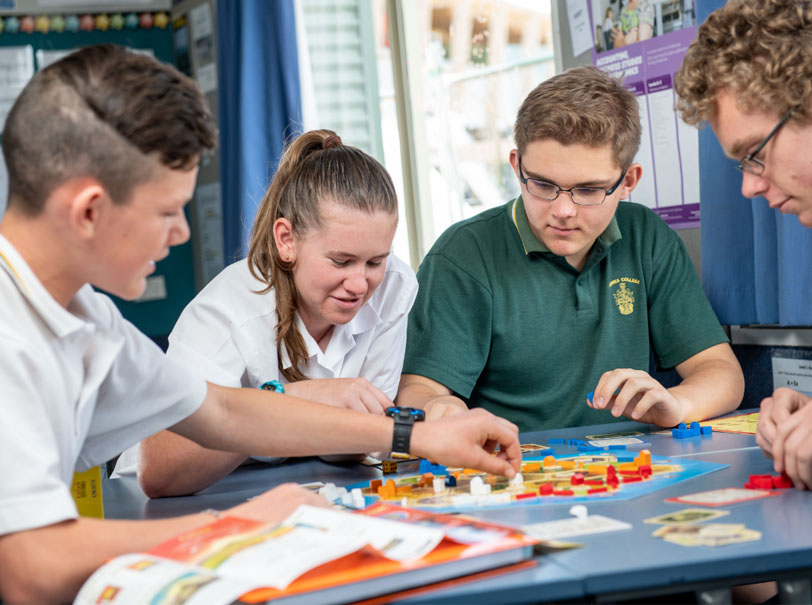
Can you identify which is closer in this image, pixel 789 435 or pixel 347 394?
pixel 789 435

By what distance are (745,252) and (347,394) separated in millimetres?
1119

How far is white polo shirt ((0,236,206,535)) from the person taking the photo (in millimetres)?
984

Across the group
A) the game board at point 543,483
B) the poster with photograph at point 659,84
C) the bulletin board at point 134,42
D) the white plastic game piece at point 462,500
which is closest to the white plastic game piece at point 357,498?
the game board at point 543,483

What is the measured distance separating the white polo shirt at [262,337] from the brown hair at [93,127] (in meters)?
0.49

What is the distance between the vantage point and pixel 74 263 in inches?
43.5

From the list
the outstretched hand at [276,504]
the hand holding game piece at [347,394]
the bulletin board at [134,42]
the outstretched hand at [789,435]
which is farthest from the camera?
the bulletin board at [134,42]

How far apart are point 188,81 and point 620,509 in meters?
0.77

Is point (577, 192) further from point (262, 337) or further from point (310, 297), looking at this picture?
point (262, 337)

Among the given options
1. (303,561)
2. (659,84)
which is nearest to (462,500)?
(303,561)

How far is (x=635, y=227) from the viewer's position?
2.24 metres

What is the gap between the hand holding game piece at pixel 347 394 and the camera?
5.32 feet

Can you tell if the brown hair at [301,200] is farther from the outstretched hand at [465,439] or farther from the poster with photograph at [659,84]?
the poster with photograph at [659,84]

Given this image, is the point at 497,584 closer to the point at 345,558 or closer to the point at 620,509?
the point at 345,558

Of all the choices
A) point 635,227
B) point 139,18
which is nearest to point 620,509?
point 635,227
